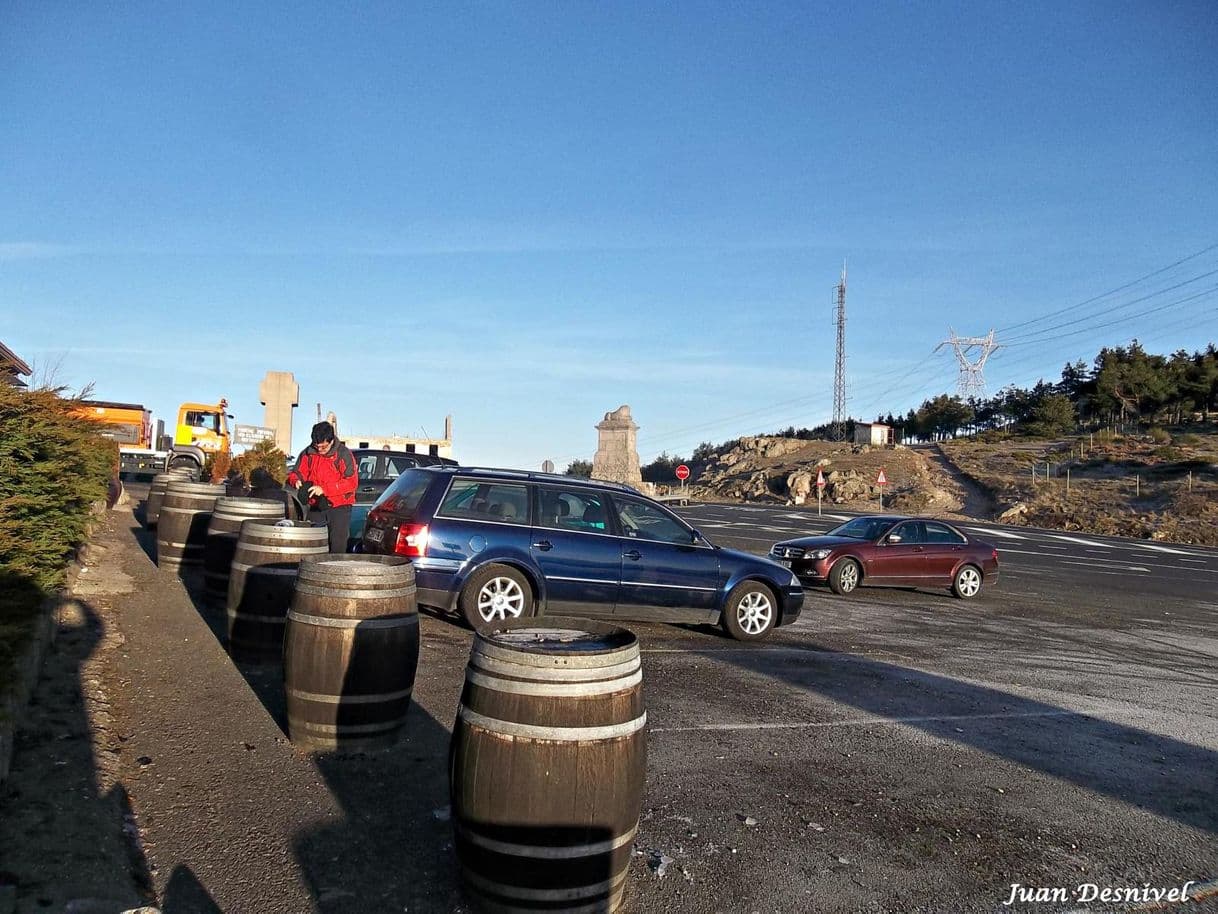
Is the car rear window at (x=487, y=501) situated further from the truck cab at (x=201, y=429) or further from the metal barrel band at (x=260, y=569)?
the truck cab at (x=201, y=429)

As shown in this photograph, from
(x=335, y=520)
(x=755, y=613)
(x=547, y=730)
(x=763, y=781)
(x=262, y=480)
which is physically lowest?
(x=763, y=781)

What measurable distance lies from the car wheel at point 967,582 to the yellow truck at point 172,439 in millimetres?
19681

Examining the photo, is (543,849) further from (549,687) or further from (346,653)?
(346,653)

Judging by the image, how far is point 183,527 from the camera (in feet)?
33.6

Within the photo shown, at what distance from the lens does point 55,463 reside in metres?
6.11

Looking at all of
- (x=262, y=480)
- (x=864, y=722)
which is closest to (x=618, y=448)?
(x=262, y=480)

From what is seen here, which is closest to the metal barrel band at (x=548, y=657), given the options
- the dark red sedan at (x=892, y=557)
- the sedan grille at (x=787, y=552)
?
the dark red sedan at (x=892, y=557)

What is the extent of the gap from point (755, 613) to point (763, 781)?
449cm

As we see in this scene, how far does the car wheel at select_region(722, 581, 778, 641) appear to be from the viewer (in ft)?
30.5

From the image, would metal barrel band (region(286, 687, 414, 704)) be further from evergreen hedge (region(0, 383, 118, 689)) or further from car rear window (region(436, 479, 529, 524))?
car rear window (region(436, 479, 529, 524))

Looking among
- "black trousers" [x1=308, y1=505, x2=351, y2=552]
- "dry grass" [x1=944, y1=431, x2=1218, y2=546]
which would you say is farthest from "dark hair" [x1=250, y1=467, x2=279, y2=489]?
"dry grass" [x1=944, y1=431, x2=1218, y2=546]

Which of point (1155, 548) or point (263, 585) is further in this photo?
point (1155, 548)

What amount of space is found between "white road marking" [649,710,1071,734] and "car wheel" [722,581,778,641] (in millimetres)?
2823

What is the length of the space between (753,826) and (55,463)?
199 inches
